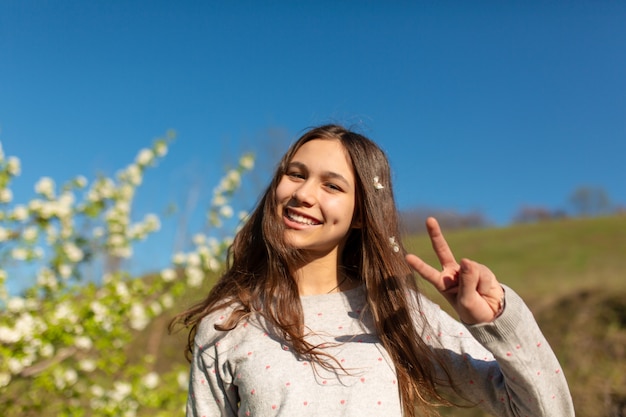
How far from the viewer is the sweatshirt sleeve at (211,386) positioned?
1472 millimetres

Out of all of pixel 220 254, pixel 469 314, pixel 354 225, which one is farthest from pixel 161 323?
pixel 469 314

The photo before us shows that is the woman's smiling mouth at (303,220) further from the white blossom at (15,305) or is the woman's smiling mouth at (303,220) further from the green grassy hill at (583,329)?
the white blossom at (15,305)

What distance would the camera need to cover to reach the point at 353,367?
1.38 metres

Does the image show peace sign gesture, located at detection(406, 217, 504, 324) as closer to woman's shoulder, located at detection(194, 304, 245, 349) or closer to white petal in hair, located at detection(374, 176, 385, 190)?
white petal in hair, located at detection(374, 176, 385, 190)

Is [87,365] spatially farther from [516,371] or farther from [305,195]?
[516,371]

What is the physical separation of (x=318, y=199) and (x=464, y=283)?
20.0 inches

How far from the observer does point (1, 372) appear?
8.02 ft

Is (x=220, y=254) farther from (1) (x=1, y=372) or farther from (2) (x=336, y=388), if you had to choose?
(2) (x=336, y=388)

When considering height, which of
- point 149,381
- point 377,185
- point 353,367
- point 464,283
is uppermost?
point 377,185

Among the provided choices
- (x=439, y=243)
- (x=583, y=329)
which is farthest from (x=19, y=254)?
(x=583, y=329)

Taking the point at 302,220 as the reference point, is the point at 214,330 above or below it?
below

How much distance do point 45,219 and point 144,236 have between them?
2.20ft

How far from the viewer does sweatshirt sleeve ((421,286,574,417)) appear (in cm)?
120

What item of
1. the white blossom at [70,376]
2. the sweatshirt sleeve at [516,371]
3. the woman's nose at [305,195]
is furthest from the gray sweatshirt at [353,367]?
the white blossom at [70,376]
